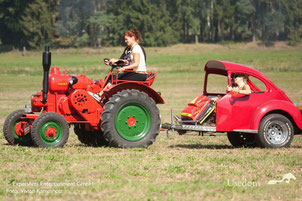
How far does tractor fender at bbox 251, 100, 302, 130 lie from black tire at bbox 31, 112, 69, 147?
→ 3.50 metres

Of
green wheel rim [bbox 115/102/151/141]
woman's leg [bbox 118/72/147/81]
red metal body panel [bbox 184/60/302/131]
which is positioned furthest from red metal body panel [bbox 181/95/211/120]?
woman's leg [bbox 118/72/147/81]

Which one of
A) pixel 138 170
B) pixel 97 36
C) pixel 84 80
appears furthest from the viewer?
pixel 97 36

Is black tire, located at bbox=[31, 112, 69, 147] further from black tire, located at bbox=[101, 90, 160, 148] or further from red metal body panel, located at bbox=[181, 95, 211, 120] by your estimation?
red metal body panel, located at bbox=[181, 95, 211, 120]

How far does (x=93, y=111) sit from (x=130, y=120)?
694mm

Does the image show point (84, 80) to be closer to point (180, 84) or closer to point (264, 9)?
point (180, 84)

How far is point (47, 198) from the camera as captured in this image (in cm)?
681

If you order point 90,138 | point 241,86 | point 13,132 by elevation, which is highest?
point 241,86

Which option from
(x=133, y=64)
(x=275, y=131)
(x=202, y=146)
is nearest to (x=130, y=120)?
(x=133, y=64)

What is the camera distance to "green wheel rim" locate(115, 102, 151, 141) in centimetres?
1069

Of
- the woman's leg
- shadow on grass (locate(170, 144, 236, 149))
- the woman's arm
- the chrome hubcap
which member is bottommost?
shadow on grass (locate(170, 144, 236, 149))

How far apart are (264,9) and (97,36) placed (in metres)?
33.6

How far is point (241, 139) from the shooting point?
1196 cm

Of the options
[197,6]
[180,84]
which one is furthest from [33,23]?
[180,84]

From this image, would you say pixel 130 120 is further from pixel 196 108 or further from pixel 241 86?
pixel 241 86
